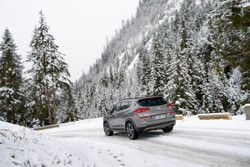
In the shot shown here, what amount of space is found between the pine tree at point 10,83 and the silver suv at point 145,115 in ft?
65.0

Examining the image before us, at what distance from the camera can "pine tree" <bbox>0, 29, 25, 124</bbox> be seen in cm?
2166

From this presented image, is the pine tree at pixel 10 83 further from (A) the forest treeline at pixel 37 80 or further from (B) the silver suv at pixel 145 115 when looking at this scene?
(B) the silver suv at pixel 145 115

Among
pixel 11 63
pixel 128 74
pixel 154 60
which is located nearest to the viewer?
pixel 11 63

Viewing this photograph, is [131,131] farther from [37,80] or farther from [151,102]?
[37,80]

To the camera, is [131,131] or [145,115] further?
[131,131]

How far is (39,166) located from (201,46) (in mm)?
42592

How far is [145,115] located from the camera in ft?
23.9

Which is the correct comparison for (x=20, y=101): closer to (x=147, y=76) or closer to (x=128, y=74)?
(x=147, y=76)

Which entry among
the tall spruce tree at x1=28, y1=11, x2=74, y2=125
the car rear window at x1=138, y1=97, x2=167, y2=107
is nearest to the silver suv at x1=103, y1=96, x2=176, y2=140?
the car rear window at x1=138, y1=97, x2=167, y2=107

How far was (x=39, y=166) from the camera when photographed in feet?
12.0

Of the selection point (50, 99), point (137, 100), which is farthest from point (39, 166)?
point (50, 99)

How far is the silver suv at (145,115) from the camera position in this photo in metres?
7.28

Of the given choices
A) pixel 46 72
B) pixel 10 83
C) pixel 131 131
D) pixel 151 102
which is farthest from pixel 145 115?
pixel 10 83

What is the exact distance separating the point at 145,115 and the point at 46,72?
19.0 meters
